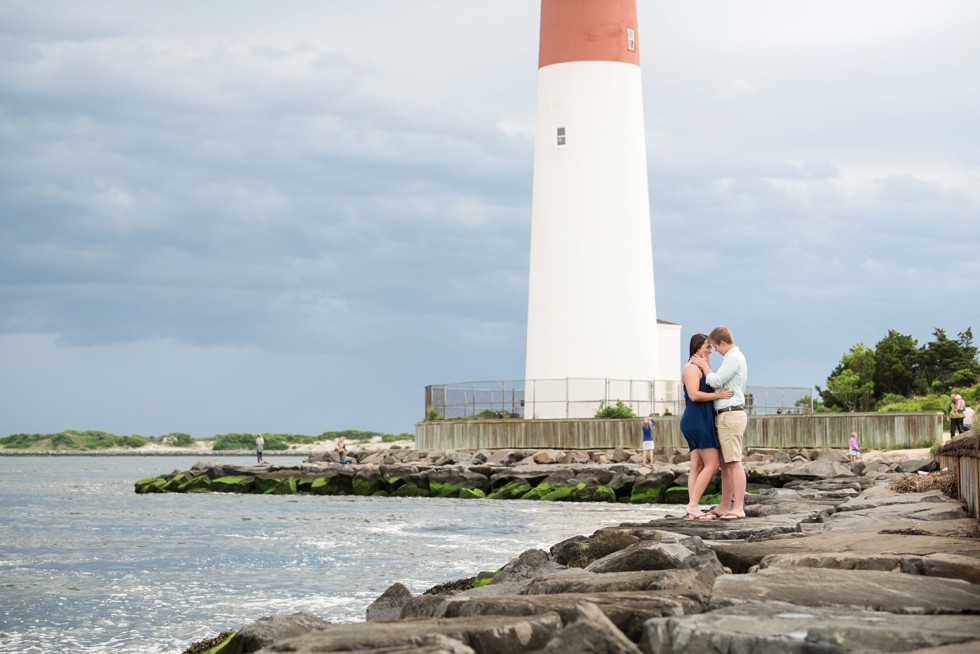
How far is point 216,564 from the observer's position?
13047mm

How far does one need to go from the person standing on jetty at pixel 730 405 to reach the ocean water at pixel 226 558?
3.02 metres

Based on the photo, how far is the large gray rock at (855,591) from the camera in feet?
14.6

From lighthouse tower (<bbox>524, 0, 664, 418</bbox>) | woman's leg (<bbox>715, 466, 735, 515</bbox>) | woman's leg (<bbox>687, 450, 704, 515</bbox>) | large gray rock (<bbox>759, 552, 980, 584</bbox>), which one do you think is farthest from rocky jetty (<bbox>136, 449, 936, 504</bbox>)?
large gray rock (<bbox>759, 552, 980, 584</bbox>)

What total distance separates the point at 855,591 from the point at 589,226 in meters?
22.9

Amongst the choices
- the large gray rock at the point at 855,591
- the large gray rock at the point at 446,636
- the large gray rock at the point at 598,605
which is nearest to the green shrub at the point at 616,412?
the large gray rock at the point at 855,591

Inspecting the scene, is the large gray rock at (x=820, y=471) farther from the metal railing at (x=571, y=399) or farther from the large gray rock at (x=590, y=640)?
the large gray rock at (x=590, y=640)

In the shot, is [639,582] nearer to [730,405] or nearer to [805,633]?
[805,633]

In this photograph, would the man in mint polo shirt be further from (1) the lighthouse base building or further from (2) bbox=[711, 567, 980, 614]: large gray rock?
(1) the lighthouse base building

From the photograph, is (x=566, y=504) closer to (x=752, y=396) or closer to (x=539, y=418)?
(x=539, y=418)

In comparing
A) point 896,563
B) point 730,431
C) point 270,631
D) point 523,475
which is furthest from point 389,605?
point 523,475

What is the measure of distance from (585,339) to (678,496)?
6752 millimetres

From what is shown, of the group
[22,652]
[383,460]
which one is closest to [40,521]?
[383,460]

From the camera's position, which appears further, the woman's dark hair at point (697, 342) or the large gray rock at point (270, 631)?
the woman's dark hair at point (697, 342)

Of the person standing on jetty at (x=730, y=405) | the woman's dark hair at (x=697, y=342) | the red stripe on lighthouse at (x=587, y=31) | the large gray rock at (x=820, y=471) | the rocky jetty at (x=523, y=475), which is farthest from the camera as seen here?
the red stripe on lighthouse at (x=587, y=31)
